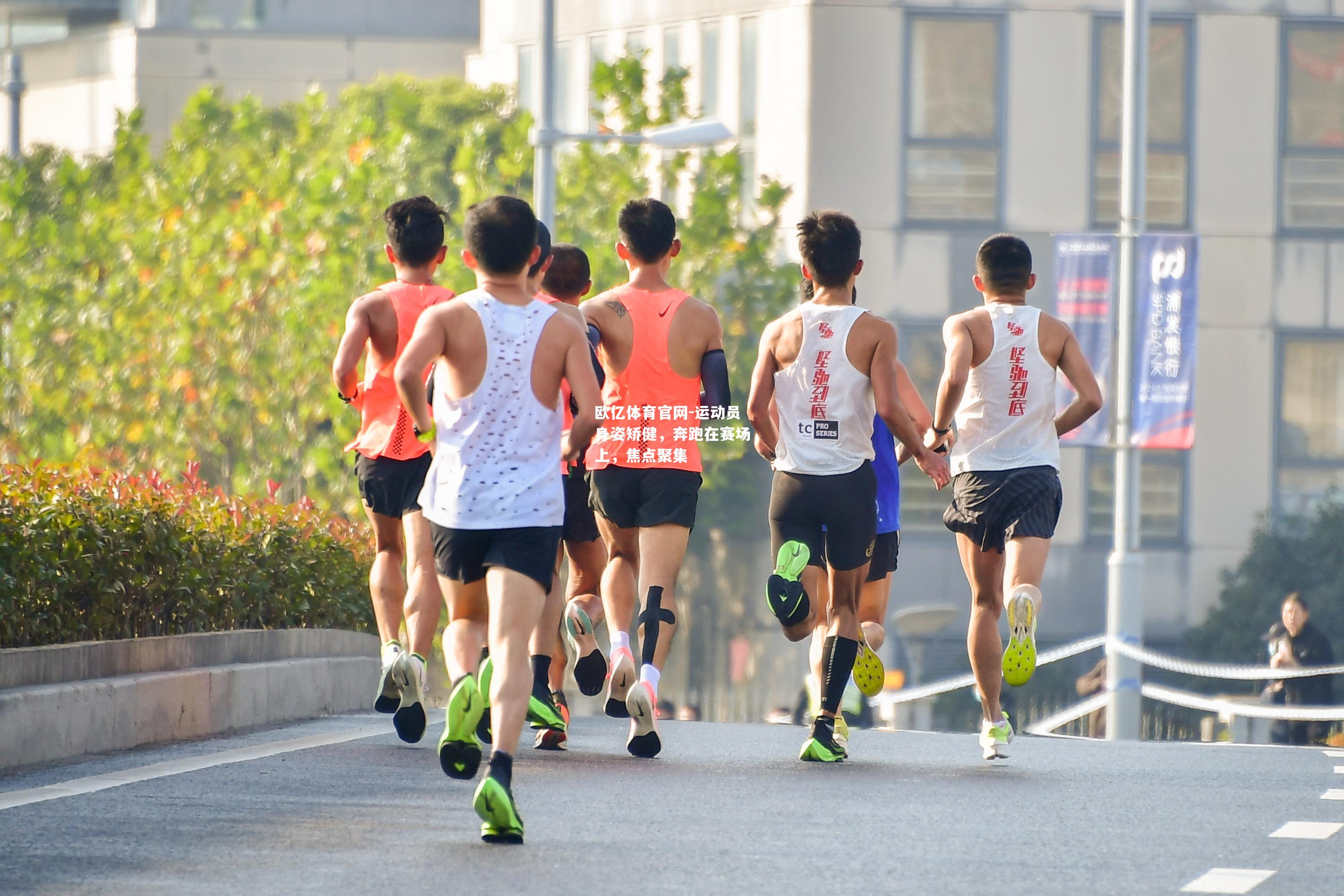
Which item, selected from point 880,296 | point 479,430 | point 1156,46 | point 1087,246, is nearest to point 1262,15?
point 1156,46

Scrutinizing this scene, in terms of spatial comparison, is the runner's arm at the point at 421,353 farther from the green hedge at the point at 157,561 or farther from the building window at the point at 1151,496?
the building window at the point at 1151,496

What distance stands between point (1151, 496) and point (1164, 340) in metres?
11.8

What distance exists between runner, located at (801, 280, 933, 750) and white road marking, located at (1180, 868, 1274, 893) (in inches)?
110

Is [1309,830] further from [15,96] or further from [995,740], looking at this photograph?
[15,96]

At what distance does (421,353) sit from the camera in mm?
7195

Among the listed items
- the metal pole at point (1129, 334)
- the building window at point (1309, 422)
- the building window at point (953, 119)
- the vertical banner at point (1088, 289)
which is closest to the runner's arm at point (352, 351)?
the vertical banner at point (1088, 289)

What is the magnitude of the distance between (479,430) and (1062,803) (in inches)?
105

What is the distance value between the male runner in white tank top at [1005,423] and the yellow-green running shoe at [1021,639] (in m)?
0.02

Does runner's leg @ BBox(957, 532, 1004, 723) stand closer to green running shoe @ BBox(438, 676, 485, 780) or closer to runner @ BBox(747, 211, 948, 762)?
runner @ BBox(747, 211, 948, 762)

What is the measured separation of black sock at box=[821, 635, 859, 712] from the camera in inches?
375

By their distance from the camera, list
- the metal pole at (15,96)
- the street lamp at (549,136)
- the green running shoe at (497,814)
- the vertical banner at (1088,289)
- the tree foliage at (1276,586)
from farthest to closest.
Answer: the tree foliage at (1276,586)
the metal pole at (15,96)
the vertical banner at (1088,289)
the street lamp at (549,136)
the green running shoe at (497,814)

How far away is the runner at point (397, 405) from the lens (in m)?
9.34

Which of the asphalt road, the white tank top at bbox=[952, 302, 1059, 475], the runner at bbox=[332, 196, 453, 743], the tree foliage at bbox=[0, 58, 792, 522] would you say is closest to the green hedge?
the asphalt road

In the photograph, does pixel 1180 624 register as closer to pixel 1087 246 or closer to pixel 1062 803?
pixel 1087 246
